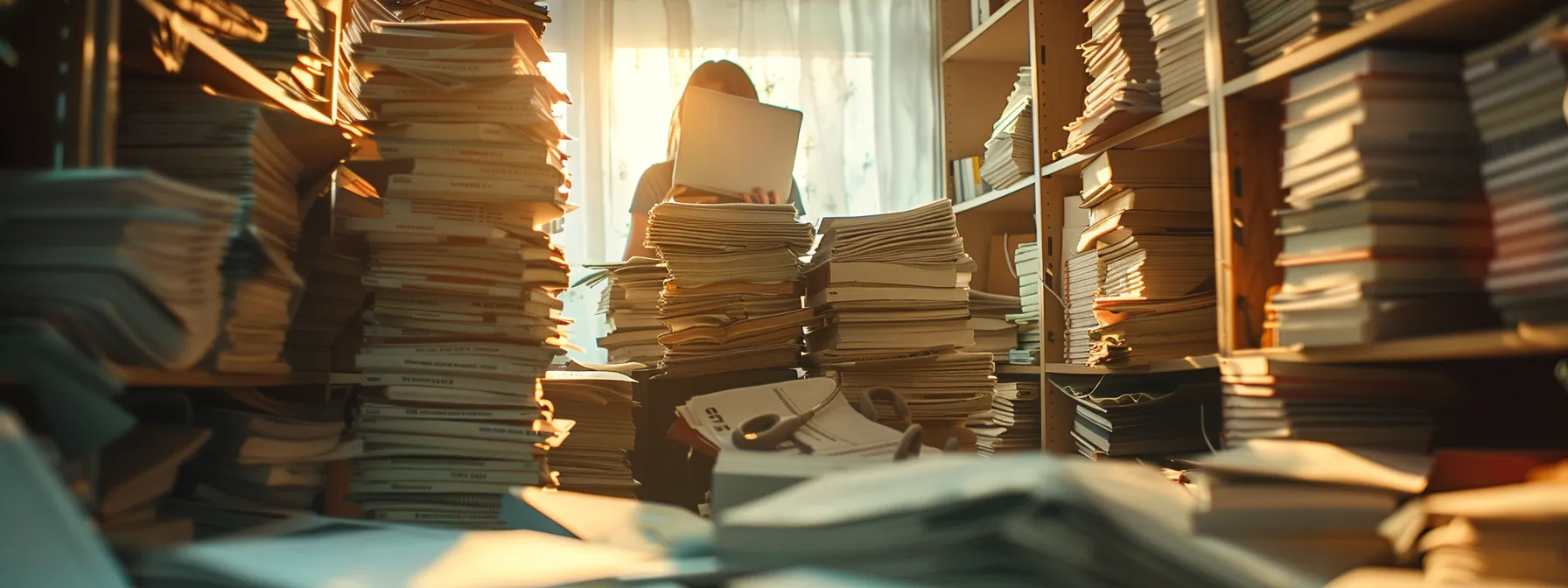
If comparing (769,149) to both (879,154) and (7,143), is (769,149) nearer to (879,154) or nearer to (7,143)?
(879,154)

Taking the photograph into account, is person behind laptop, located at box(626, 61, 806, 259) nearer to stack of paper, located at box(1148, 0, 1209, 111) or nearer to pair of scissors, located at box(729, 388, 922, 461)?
stack of paper, located at box(1148, 0, 1209, 111)

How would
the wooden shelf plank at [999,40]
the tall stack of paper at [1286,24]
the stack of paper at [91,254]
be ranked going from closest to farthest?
the stack of paper at [91,254] → the tall stack of paper at [1286,24] → the wooden shelf plank at [999,40]

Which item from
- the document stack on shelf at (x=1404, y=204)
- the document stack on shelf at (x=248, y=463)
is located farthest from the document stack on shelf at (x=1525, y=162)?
the document stack on shelf at (x=248, y=463)

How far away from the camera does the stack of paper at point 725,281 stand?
2.35 meters

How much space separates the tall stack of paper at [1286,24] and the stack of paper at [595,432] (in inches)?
54.0

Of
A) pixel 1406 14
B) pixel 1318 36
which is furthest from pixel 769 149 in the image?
pixel 1406 14

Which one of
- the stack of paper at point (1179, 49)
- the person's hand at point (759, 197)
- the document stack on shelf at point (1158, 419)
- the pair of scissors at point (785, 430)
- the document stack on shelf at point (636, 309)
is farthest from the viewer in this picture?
the person's hand at point (759, 197)

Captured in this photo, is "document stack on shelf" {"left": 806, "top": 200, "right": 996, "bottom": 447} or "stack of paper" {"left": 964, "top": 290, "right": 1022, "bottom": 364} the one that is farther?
"stack of paper" {"left": 964, "top": 290, "right": 1022, "bottom": 364}

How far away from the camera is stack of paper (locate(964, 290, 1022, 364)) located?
10.0 feet

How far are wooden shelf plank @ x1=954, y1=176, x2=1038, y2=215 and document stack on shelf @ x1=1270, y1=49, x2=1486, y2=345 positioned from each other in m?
1.39

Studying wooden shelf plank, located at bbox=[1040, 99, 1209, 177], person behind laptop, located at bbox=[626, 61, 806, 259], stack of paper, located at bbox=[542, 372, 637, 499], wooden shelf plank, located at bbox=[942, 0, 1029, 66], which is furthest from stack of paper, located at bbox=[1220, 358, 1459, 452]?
person behind laptop, located at bbox=[626, 61, 806, 259]

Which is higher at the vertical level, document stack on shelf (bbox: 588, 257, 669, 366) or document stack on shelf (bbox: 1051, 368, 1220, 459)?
document stack on shelf (bbox: 588, 257, 669, 366)

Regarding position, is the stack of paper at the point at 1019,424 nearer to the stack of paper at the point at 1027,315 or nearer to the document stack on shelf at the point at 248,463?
the stack of paper at the point at 1027,315

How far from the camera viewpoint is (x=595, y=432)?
226 cm
